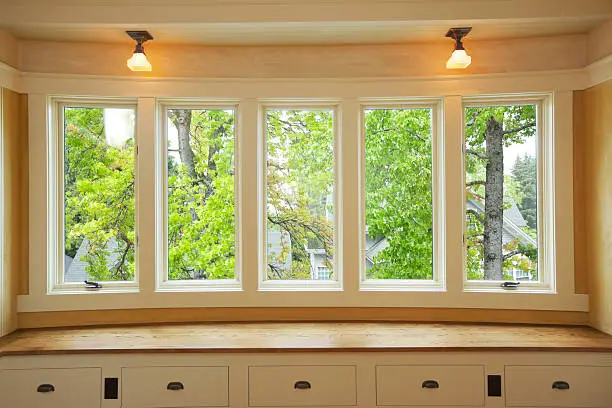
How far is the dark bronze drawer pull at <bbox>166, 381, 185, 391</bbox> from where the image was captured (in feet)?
8.38

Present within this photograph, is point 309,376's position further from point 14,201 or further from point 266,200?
point 14,201

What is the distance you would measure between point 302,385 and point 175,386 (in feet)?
2.33

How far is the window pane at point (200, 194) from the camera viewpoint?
127 inches

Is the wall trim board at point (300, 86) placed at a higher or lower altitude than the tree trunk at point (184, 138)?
higher

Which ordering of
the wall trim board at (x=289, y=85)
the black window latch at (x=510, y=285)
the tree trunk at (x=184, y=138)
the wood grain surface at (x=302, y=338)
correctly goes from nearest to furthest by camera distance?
1. the wood grain surface at (x=302, y=338)
2. the wall trim board at (x=289, y=85)
3. the black window latch at (x=510, y=285)
4. the tree trunk at (x=184, y=138)

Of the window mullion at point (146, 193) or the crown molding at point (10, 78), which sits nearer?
the crown molding at point (10, 78)

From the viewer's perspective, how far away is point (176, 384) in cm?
256

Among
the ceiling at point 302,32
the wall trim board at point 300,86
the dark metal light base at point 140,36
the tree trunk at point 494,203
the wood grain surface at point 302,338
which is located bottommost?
the wood grain surface at point 302,338

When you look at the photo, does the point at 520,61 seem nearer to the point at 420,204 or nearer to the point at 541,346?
the point at 420,204

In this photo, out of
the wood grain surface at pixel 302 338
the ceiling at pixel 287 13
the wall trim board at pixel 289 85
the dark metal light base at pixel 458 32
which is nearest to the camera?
the wood grain surface at pixel 302 338

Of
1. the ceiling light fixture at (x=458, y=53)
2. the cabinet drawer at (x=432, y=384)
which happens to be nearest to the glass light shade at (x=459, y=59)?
the ceiling light fixture at (x=458, y=53)

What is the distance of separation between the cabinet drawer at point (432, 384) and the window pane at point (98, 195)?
1859 millimetres

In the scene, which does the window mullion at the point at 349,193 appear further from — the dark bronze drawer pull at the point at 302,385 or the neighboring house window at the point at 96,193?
the neighboring house window at the point at 96,193

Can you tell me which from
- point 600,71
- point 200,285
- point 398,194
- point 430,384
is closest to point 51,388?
point 200,285
